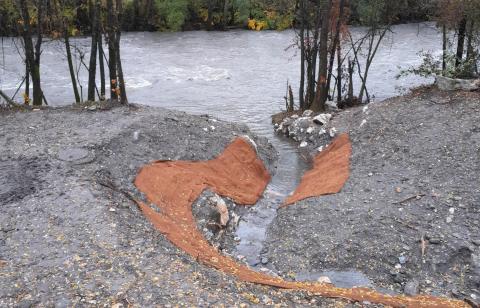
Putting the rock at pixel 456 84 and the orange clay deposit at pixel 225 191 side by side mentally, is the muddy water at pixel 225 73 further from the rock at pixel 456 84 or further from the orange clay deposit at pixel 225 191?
the rock at pixel 456 84

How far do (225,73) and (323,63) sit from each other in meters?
11.1

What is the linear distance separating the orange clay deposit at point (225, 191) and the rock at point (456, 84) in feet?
12.3

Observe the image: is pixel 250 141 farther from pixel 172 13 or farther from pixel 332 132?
pixel 172 13

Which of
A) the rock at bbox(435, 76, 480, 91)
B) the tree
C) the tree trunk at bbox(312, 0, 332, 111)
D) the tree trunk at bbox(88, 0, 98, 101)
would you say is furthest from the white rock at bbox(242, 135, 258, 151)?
the tree

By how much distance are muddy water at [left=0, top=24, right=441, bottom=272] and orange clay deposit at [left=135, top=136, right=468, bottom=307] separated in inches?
32.8

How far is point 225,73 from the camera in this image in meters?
28.4

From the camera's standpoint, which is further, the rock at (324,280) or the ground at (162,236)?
the rock at (324,280)

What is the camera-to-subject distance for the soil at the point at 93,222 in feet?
22.8

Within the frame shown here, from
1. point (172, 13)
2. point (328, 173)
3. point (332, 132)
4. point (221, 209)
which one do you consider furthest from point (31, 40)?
point (172, 13)

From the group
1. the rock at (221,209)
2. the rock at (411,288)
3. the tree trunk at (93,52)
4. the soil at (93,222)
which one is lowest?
the rock at (411,288)

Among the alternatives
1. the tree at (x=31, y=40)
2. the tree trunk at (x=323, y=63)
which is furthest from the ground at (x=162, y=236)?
the tree trunk at (x=323, y=63)

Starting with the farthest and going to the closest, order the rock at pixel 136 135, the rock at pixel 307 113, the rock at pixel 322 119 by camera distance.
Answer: the rock at pixel 307 113 → the rock at pixel 322 119 → the rock at pixel 136 135

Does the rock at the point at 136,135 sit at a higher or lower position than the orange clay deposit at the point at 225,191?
higher

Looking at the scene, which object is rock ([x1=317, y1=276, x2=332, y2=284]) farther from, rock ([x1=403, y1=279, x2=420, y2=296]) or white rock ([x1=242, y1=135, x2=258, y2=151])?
white rock ([x1=242, y1=135, x2=258, y2=151])
